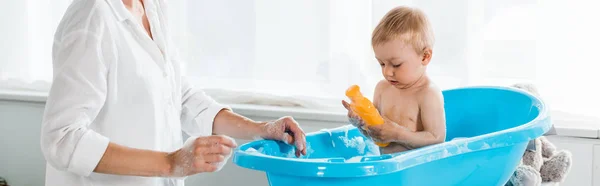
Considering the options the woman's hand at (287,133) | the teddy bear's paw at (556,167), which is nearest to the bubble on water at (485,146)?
the woman's hand at (287,133)

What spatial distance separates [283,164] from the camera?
1205 millimetres

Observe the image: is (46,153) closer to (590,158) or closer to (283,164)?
(283,164)

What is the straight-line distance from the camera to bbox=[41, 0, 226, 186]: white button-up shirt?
1159 millimetres

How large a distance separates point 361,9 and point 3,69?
1.17 metres

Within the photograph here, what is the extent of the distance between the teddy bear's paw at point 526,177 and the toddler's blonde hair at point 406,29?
1.10ft

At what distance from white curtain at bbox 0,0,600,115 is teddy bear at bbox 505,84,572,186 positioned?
0.21 m

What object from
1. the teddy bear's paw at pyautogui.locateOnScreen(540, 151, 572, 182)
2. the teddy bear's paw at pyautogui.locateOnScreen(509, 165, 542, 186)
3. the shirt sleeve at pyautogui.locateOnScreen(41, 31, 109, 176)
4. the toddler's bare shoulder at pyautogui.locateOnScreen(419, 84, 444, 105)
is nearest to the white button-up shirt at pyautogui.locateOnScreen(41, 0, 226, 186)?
the shirt sleeve at pyautogui.locateOnScreen(41, 31, 109, 176)

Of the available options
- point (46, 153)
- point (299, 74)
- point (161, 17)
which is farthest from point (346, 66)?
point (46, 153)

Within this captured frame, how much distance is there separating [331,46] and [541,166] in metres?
0.65

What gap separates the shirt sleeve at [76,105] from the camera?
1.15m

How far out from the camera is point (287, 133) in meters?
1.43

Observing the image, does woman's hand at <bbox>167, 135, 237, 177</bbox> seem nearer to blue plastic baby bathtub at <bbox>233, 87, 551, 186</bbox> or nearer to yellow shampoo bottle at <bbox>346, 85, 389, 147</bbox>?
blue plastic baby bathtub at <bbox>233, 87, 551, 186</bbox>

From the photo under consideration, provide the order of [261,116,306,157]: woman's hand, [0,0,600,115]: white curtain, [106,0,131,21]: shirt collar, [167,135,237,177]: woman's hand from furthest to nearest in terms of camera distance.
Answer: [0,0,600,115]: white curtain, [261,116,306,157]: woman's hand, [106,0,131,21]: shirt collar, [167,135,237,177]: woman's hand

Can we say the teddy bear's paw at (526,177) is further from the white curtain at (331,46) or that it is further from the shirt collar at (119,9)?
the shirt collar at (119,9)
